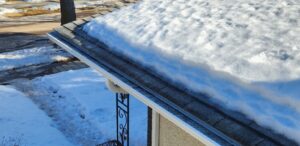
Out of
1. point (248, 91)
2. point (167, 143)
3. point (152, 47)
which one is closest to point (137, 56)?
point (152, 47)

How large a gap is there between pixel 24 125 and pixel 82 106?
5.77 feet

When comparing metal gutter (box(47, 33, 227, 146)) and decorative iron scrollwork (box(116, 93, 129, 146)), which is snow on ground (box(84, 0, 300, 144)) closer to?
metal gutter (box(47, 33, 227, 146))

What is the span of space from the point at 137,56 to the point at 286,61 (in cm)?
217

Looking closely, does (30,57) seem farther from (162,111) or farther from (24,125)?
(162,111)

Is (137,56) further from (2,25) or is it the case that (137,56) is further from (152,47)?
(2,25)

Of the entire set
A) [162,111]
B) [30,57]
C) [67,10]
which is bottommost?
[30,57]

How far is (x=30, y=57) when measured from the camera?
1664cm

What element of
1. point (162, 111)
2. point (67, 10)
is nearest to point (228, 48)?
point (162, 111)

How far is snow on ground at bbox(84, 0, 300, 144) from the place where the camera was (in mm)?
3941

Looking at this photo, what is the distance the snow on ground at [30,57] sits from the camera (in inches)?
629

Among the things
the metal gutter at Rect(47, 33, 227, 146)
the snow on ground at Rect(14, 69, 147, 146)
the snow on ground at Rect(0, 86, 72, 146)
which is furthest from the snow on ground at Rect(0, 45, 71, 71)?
the metal gutter at Rect(47, 33, 227, 146)

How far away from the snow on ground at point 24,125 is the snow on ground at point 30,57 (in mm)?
3249

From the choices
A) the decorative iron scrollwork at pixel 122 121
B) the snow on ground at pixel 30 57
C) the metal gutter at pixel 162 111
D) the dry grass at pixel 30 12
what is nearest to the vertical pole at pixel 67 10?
the snow on ground at pixel 30 57

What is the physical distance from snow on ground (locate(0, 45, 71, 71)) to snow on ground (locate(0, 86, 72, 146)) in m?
3.25
